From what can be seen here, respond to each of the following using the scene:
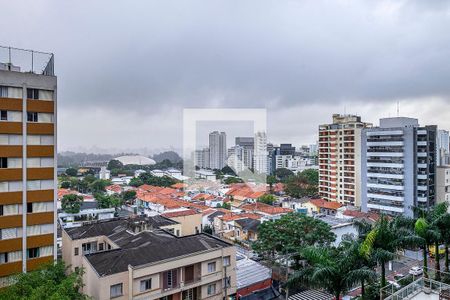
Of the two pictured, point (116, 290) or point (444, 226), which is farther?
point (444, 226)

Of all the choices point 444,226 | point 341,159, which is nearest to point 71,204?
point 444,226

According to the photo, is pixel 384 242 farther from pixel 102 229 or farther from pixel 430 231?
pixel 102 229

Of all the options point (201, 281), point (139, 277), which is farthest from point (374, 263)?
point (139, 277)

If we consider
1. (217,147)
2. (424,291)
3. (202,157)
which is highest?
(217,147)

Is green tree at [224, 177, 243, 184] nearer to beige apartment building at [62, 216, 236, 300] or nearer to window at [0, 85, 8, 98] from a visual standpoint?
beige apartment building at [62, 216, 236, 300]

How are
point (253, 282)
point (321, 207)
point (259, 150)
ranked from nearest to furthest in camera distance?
point (253, 282)
point (259, 150)
point (321, 207)

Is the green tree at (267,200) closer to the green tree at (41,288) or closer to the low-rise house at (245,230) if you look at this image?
the low-rise house at (245,230)
